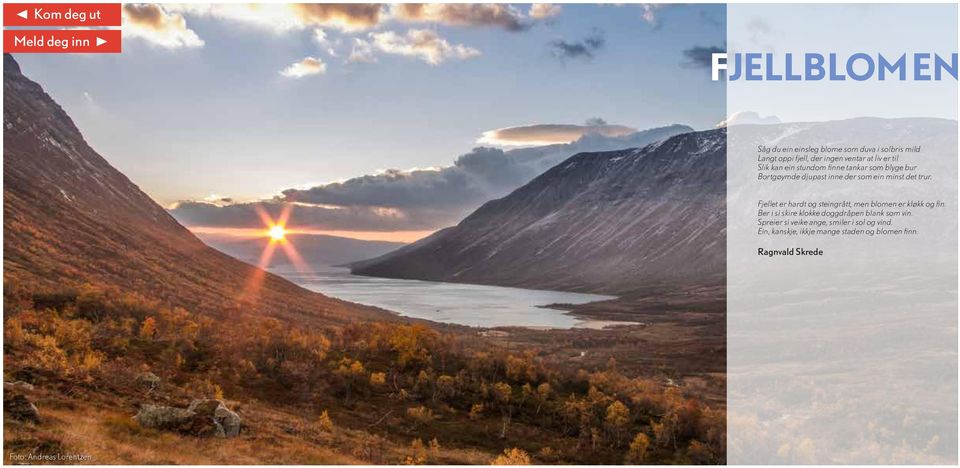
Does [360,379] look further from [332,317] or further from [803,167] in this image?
[332,317]

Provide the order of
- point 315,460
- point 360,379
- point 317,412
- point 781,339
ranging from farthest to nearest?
point 781,339 → point 360,379 → point 317,412 → point 315,460

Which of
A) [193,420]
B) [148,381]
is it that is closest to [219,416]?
[193,420]

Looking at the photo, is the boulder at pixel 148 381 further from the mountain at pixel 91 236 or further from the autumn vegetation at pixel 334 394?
the mountain at pixel 91 236

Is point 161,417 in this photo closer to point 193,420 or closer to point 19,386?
point 193,420

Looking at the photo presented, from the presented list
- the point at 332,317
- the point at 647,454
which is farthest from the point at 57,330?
the point at 332,317

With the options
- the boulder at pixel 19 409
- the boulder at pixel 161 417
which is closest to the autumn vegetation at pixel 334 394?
the boulder at pixel 19 409

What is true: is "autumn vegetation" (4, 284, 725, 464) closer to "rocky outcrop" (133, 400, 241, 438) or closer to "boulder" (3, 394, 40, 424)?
"boulder" (3, 394, 40, 424)
